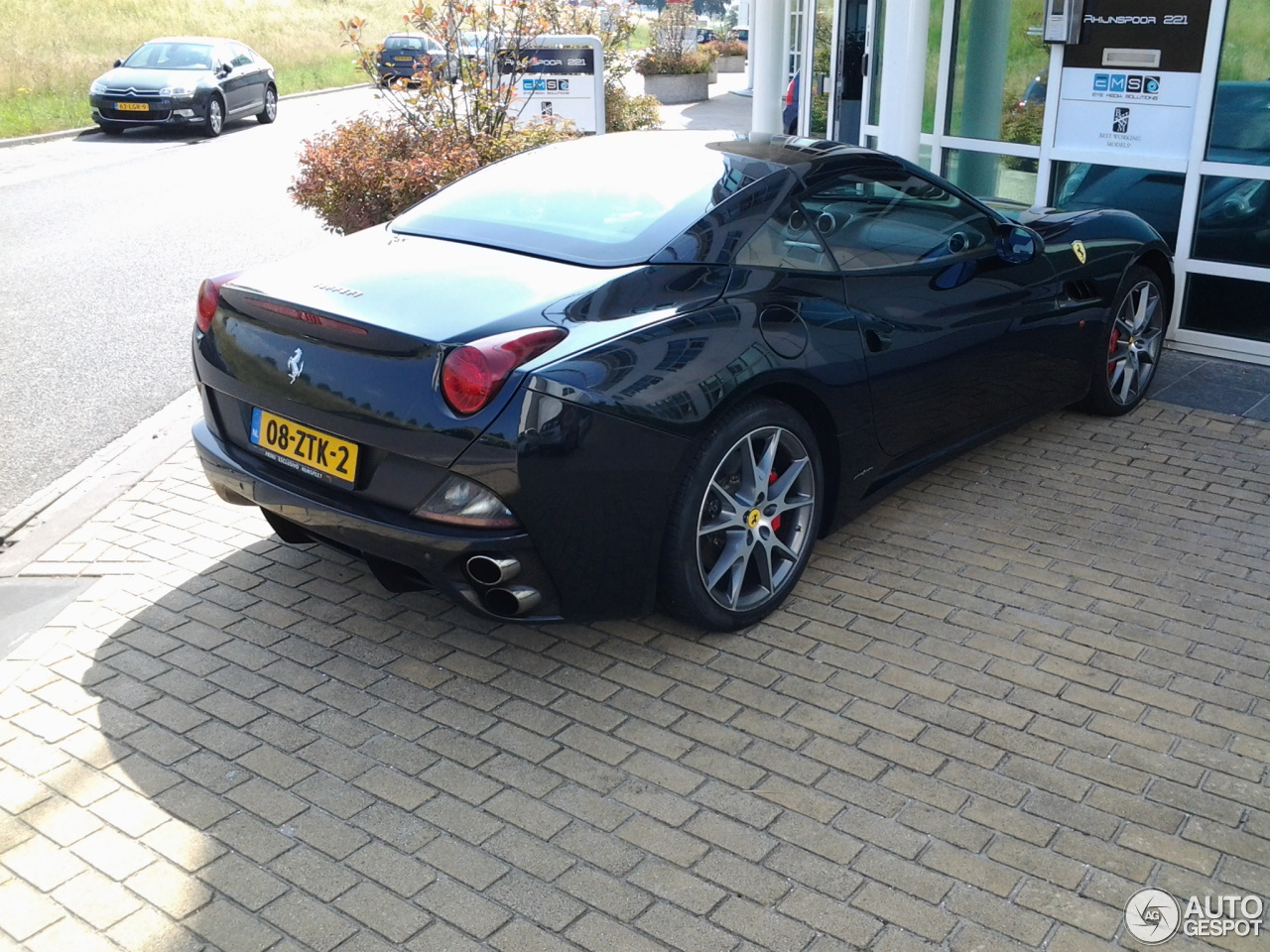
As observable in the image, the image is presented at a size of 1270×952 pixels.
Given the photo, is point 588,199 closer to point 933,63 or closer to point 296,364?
point 296,364

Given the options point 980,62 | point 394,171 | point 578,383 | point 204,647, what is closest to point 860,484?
point 578,383

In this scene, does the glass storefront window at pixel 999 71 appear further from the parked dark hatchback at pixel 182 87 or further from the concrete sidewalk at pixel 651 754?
the parked dark hatchback at pixel 182 87

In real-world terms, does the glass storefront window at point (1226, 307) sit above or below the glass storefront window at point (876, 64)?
below

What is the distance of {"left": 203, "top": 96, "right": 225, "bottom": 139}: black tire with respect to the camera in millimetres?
20359

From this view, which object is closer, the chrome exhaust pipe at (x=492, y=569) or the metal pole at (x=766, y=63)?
the chrome exhaust pipe at (x=492, y=569)

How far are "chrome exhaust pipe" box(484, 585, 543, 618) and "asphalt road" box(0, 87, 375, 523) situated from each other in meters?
3.09

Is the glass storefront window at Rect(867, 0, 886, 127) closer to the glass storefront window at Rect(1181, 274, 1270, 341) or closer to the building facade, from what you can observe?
the building facade

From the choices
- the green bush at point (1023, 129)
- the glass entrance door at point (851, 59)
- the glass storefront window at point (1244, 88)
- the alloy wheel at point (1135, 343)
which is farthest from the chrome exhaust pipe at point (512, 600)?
the glass entrance door at point (851, 59)

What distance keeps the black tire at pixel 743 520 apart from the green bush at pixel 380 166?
401 cm

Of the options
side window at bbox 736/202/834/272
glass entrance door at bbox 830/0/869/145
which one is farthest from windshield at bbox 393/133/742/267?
glass entrance door at bbox 830/0/869/145

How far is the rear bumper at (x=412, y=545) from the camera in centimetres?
342

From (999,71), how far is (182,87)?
15676 millimetres

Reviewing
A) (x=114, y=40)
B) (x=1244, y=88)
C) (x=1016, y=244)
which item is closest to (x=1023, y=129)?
(x=1244, y=88)

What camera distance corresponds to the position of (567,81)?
1079 centimetres
